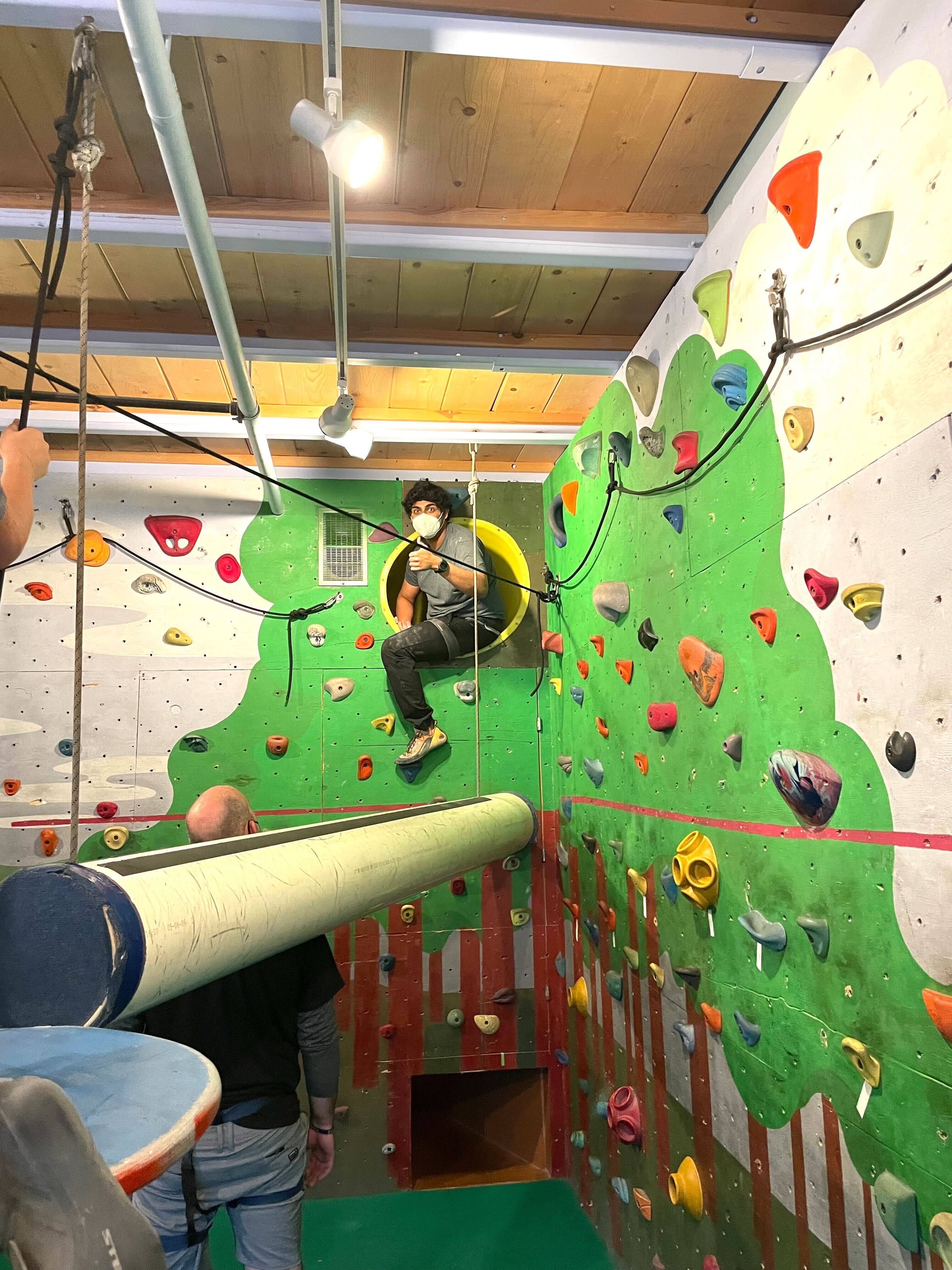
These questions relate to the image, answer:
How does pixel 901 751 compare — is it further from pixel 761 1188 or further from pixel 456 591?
pixel 456 591

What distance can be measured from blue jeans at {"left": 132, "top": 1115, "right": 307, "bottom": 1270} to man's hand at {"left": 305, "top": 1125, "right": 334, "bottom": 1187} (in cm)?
22

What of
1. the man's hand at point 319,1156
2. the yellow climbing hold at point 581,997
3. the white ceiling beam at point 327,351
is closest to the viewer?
the man's hand at point 319,1156

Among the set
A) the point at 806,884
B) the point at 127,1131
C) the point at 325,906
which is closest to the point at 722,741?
the point at 806,884

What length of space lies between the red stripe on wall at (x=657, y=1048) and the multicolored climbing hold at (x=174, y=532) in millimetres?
2572

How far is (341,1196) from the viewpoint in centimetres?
349

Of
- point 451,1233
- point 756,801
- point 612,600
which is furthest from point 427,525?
point 451,1233

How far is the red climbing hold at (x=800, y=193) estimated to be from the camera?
155cm

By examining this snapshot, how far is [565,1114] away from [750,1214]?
1995 millimetres

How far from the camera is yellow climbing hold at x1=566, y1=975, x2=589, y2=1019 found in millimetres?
3264

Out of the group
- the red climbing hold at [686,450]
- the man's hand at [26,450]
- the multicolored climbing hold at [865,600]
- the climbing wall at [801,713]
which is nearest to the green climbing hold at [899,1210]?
the climbing wall at [801,713]

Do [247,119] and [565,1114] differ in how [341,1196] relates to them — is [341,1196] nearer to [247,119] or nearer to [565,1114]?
[565,1114]

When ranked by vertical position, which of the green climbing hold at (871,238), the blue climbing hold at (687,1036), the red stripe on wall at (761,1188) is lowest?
the red stripe on wall at (761,1188)

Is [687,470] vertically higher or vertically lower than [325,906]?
higher

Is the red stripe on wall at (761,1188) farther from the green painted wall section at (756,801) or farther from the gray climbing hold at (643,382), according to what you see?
the gray climbing hold at (643,382)
